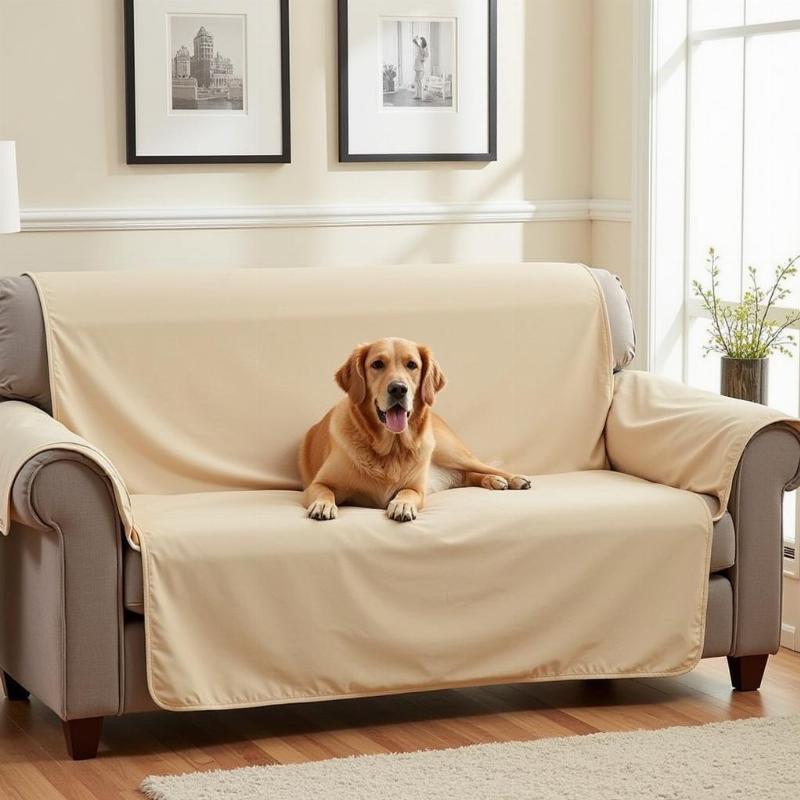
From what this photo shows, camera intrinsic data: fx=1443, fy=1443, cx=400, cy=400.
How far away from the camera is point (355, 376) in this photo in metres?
3.31

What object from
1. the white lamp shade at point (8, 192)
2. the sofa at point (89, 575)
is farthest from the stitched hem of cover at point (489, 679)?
the white lamp shade at point (8, 192)

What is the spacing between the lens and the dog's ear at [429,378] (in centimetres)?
335

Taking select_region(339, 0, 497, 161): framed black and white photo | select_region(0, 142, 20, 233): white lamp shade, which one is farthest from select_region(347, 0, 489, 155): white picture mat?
select_region(0, 142, 20, 233): white lamp shade

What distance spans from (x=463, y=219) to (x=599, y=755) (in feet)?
7.16

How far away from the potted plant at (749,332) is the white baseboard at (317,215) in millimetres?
539

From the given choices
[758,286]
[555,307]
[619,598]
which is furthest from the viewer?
[758,286]

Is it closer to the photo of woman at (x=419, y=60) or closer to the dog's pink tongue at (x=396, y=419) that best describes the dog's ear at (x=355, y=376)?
the dog's pink tongue at (x=396, y=419)

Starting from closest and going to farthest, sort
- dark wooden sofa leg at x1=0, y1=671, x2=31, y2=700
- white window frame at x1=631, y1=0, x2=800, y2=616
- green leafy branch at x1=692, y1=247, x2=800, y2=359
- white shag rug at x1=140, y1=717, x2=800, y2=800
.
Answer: white shag rug at x1=140, y1=717, x2=800, y2=800 < dark wooden sofa leg at x1=0, y1=671, x2=31, y2=700 < green leafy branch at x1=692, y1=247, x2=800, y2=359 < white window frame at x1=631, y1=0, x2=800, y2=616

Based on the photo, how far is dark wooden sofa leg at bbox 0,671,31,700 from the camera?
→ 336 centimetres

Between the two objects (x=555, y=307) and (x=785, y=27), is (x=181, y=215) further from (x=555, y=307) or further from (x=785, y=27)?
(x=785, y=27)

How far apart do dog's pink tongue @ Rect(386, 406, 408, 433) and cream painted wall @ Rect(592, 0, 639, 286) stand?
5.19ft

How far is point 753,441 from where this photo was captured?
3.27 m

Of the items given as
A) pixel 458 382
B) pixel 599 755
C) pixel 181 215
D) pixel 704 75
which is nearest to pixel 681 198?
pixel 704 75

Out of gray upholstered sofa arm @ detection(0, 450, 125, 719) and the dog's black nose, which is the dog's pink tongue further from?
gray upholstered sofa arm @ detection(0, 450, 125, 719)
